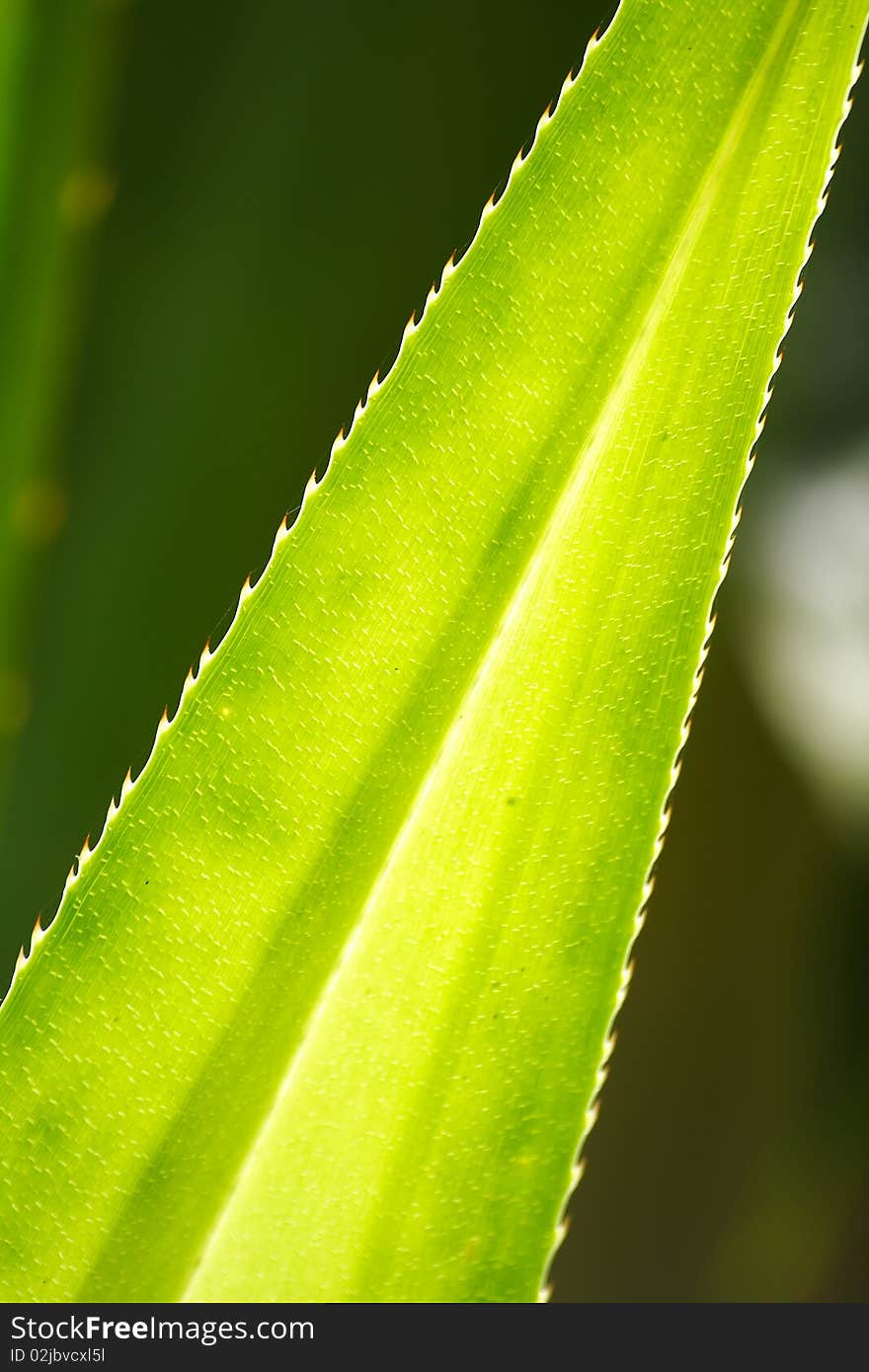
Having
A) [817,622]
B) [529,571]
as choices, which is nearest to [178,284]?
[529,571]

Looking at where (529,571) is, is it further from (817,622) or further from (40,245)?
(817,622)

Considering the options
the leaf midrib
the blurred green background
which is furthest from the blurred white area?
the leaf midrib

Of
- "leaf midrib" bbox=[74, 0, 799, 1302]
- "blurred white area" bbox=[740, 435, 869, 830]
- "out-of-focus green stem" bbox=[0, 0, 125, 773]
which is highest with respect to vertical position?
"blurred white area" bbox=[740, 435, 869, 830]

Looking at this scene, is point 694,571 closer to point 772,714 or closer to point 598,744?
point 598,744

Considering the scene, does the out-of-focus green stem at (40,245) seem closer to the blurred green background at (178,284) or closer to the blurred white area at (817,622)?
the blurred green background at (178,284)

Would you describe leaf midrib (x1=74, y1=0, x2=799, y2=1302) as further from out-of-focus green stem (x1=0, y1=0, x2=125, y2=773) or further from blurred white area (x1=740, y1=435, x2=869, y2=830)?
blurred white area (x1=740, y1=435, x2=869, y2=830)

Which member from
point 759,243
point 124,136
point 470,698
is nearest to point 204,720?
point 470,698
